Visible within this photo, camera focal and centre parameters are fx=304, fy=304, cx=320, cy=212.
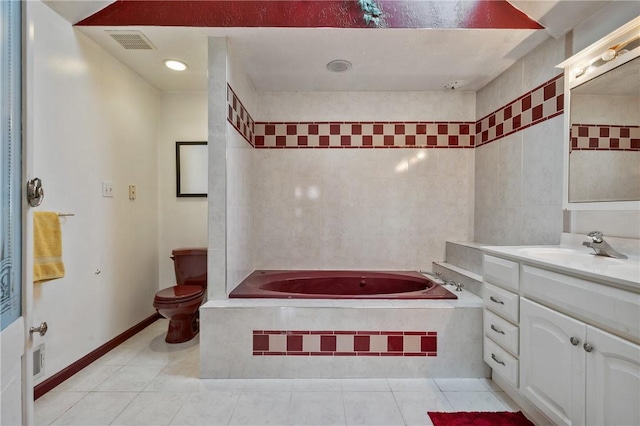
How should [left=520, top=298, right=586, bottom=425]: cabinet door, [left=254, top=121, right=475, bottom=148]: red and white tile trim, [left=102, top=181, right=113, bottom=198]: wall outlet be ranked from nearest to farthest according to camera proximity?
[left=520, top=298, right=586, bottom=425]: cabinet door → [left=102, top=181, right=113, bottom=198]: wall outlet → [left=254, top=121, right=475, bottom=148]: red and white tile trim

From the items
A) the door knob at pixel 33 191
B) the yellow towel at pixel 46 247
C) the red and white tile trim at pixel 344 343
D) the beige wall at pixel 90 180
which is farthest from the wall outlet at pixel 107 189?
the door knob at pixel 33 191

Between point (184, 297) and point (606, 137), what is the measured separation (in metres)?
2.72

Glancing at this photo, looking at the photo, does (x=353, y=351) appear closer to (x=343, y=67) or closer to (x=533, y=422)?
(x=533, y=422)

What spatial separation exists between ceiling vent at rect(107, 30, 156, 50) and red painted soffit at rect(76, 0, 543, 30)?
9 cm

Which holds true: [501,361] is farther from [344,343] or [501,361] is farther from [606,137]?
[606,137]

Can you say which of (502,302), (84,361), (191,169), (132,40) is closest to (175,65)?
(132,40)

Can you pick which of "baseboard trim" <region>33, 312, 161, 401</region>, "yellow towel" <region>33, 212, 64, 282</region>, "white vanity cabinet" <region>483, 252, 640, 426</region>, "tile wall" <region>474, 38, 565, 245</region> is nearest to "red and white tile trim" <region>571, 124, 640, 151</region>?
"tile wall" <region>474, 38, 565, 245</region>

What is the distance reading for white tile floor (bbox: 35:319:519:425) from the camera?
1.53 metres

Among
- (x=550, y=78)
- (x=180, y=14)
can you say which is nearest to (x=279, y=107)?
(x=180, y=14)

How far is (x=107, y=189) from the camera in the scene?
2.23 metres

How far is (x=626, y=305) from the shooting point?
959 mm

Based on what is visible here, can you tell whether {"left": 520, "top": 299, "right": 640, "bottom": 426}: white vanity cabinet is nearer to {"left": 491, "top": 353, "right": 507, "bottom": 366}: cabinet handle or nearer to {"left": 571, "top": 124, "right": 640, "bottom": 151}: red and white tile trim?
{"left": 491, "top": 353, "right": 507, "bottom": 366}: cabinet handle

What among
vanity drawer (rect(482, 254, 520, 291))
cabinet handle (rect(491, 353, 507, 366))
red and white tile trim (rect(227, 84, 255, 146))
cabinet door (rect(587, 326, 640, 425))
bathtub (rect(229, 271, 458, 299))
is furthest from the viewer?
bathtub (rect(229, 271, 458, 299))

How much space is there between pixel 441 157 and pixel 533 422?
2028 millimetres
